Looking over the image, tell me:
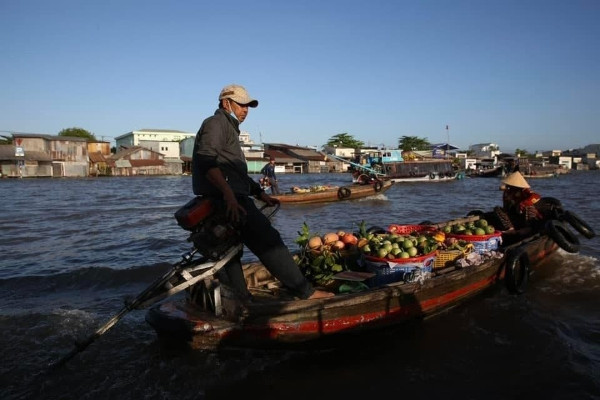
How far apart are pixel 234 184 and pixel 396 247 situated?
217 centimetres

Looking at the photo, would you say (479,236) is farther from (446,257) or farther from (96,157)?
(96,157)

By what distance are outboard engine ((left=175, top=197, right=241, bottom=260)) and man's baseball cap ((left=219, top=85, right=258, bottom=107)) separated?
80 centimetres

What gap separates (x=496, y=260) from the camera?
514 cm

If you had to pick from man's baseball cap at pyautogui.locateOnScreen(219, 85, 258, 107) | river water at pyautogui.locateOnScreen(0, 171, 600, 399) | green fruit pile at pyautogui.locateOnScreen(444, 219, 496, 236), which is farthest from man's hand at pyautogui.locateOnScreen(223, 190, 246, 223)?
green fruit pile at pyautogui.locateOnScreen(444, 219, 496, 236)

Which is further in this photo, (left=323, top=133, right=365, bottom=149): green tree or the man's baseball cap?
(left=323, top=133, right=365, bottom=149): green tree

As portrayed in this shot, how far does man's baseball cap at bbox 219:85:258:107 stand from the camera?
3.24 m

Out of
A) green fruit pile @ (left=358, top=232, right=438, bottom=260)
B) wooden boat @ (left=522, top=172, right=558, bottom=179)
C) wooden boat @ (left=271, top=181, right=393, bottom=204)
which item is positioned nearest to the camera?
green fruit pile @ (left=358, top=232, right=438, bottom=260)

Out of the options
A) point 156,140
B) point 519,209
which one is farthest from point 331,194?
point 156,140

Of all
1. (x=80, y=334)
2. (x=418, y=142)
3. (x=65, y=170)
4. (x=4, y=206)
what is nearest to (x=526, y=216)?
(x=80, y=334)

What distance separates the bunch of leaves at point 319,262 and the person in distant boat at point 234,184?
3.56 feet

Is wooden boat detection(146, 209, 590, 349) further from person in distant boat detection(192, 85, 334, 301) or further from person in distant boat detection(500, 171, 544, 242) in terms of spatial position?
person in distant boat detection(500, 171, 544, 242)

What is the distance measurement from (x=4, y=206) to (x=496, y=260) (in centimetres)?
1844

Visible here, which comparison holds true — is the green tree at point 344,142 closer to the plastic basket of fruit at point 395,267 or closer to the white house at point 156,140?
the white house at point 156,140

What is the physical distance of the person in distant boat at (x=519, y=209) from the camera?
6520 millimetres
